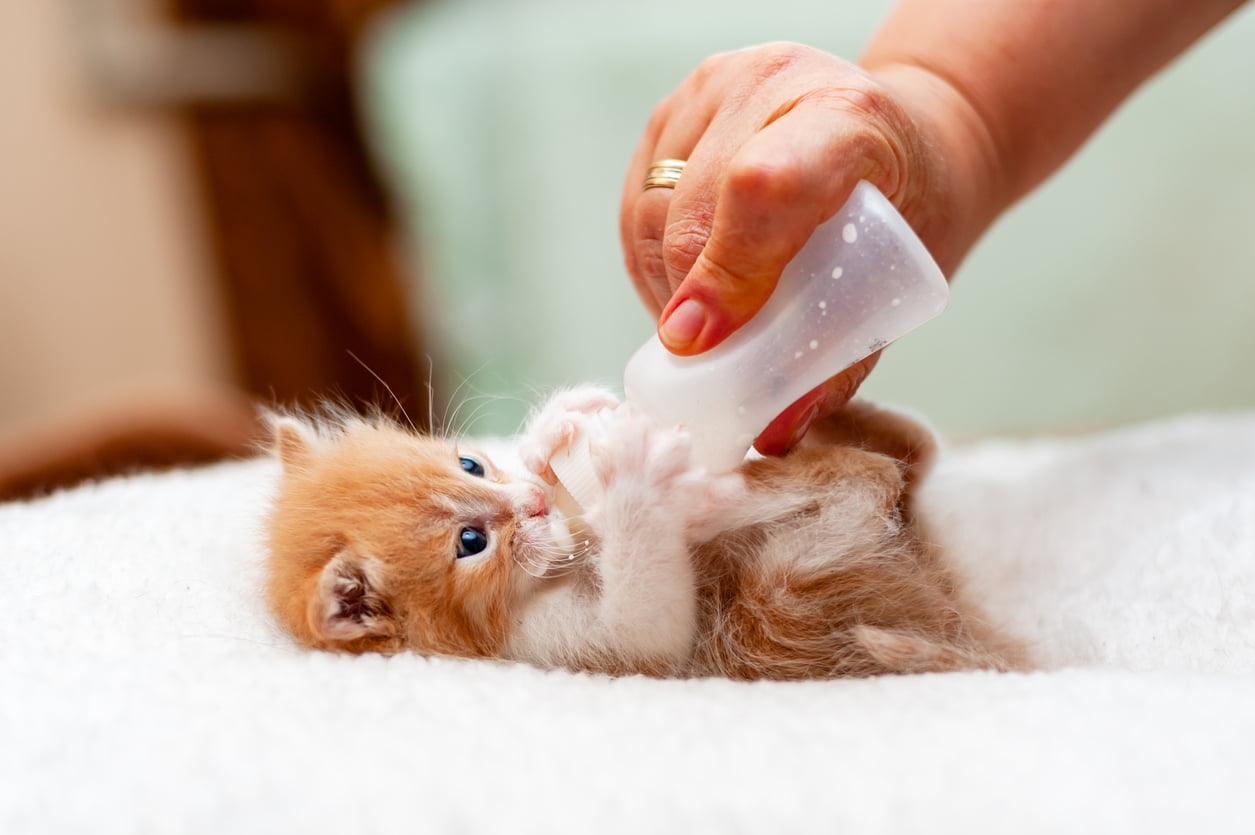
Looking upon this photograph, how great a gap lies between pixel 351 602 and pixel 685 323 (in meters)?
0.41

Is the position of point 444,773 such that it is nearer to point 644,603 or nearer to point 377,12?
point 644,603

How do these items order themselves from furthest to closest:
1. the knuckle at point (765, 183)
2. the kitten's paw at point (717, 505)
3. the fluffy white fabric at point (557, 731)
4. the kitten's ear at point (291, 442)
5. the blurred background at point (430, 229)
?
the blurred background at point (430, 229) < the kitten's ear at point (291, 442) < the kitten's paw at point (717, 505) < the knuckle at point (765, 183) < the fluffy white fabric at point (557, 731)

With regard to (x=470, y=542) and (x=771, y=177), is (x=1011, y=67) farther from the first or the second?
(x=470, y=542)

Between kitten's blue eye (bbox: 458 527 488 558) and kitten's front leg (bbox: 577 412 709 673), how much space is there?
0.14 m

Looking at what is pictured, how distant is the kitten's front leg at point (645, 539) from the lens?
902 mm

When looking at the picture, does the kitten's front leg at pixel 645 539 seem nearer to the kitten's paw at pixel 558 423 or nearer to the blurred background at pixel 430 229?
the kitten's paw at pixel 558 423

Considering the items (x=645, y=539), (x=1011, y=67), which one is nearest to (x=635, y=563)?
(x=645, y=539)

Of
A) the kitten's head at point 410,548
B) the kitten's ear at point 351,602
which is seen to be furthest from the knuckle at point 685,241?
the kitten's ear at point 351,602

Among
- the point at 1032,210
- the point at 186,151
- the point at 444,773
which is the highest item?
the point at 444,773

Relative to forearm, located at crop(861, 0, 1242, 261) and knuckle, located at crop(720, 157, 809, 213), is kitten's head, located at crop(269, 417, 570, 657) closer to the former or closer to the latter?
knuckle, located at crop(720, 157, 809, 213)

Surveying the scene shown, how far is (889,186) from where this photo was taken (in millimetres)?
952

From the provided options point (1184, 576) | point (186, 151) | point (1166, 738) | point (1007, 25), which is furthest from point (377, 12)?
point (1166, 738)

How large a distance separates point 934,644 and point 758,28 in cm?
184

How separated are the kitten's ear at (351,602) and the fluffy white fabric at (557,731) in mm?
41
